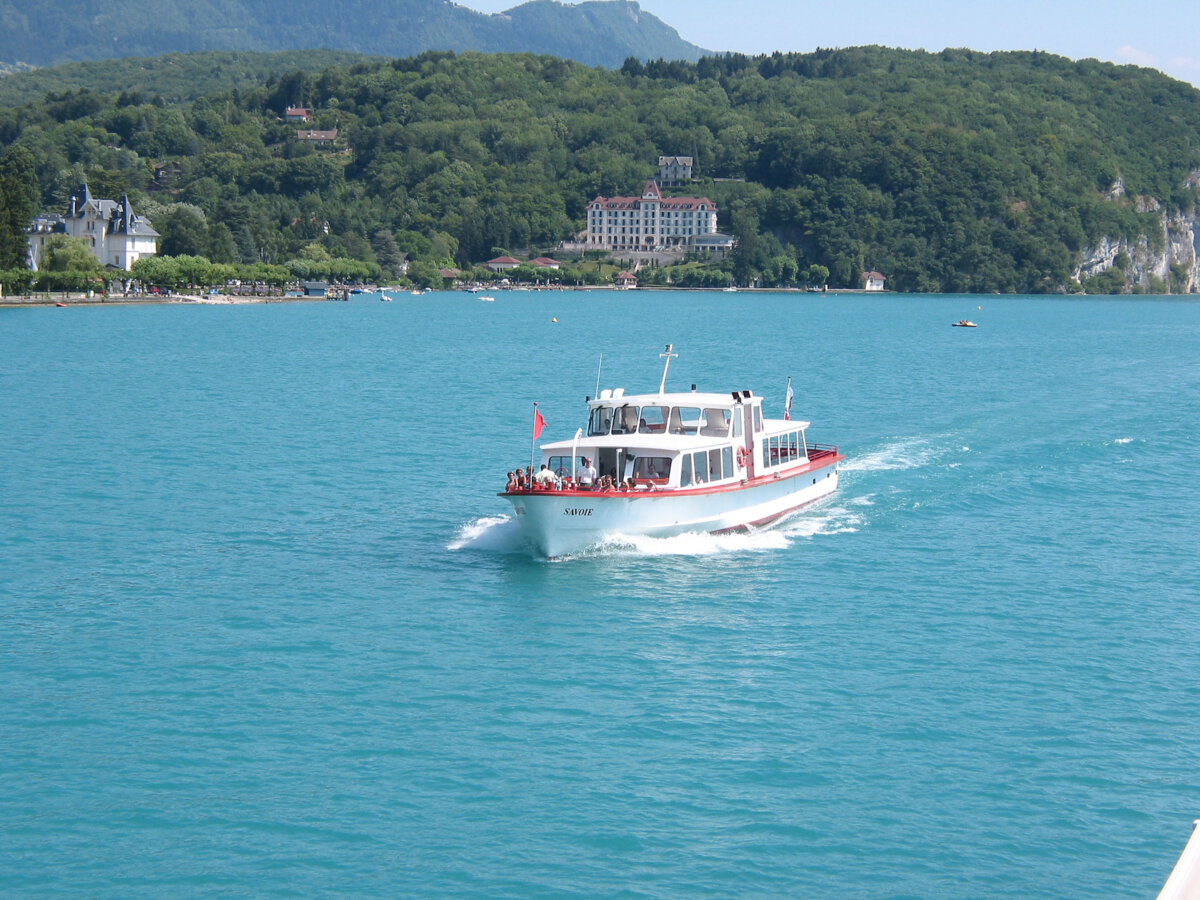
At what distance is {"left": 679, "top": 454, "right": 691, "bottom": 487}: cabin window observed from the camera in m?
36.0

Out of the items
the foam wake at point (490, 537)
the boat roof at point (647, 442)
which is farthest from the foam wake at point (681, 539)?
the boat roof at point (647, 442)

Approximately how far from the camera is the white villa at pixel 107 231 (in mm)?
177000

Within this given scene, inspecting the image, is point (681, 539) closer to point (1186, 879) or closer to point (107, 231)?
point (1186, 879)

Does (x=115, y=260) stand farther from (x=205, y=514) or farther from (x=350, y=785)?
(x=350, y=785)

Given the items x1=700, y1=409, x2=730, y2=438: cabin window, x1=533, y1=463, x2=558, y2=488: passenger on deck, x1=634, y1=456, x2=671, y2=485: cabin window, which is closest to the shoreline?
x1=700, y1=409, x2=730, y2=438: cabin window

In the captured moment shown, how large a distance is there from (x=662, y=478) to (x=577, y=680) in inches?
408

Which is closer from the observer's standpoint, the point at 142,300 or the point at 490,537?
the point at 490,537

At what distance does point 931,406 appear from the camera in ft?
225

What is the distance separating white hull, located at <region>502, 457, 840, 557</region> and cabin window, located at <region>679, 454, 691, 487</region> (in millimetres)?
473

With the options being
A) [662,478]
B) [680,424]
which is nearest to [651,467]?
[662,478]

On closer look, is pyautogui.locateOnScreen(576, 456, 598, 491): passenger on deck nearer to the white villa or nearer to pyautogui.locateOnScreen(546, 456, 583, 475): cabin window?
pyautogui.locateOnScreen(546, 456, 583, 475): cabin window

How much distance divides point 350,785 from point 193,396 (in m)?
53.4

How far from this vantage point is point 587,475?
35156 mm

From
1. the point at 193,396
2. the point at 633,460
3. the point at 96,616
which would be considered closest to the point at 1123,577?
the point at 633,460
